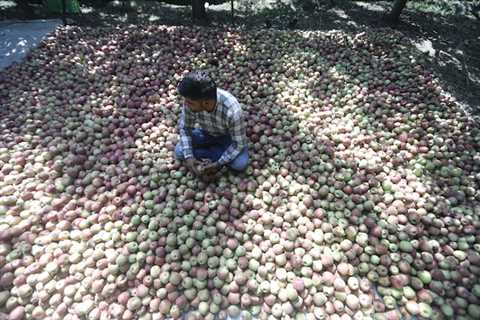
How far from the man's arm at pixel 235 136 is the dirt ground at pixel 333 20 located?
3.90 metres

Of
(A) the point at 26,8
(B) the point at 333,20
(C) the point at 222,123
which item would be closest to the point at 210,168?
(C) the point at 222,123

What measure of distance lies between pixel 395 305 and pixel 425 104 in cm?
275

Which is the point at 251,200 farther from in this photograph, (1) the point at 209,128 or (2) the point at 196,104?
(2) the point at 196,104

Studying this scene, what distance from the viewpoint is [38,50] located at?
507cm

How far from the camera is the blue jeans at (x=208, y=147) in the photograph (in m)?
3.10

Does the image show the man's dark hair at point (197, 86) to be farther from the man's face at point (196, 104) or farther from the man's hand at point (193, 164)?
the man's hand at point (193, 164)

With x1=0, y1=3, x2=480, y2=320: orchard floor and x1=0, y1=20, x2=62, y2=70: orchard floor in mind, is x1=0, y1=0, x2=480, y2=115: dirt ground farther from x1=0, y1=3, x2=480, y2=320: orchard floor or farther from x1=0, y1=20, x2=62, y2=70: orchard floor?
x1=0, y1=3, x2=480, y2=320: orchard floor

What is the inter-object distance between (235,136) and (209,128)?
367 millimetres

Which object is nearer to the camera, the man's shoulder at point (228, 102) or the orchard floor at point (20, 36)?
the man's shoulder at point (228, 102)

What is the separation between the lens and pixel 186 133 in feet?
9.86

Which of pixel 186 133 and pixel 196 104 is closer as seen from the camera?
pixel 196 104

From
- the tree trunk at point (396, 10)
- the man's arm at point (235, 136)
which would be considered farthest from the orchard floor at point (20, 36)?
the tree trunk at point (396, 10)

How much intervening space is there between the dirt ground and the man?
3.93m

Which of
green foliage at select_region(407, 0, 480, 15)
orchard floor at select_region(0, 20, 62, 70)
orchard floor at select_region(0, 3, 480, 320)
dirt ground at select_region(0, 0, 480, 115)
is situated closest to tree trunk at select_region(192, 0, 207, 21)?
dirt ground at select_region(0, 0, 480, 115)
